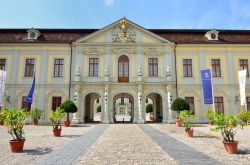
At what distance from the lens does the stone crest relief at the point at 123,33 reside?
25156 mm

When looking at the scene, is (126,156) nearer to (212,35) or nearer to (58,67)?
(58,67)

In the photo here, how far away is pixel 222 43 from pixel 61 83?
18.7 metres

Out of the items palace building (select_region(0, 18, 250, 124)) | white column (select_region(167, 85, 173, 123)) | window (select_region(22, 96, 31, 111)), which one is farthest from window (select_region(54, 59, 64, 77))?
white column (select_region(167, 85, 173, 123))

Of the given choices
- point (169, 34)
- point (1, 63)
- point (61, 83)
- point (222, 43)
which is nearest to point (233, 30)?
point (222, 43)

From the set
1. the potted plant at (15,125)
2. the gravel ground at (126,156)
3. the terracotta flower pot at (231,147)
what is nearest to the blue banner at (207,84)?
the terracotta flower pot at (231,147)

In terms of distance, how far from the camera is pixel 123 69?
24812 mm

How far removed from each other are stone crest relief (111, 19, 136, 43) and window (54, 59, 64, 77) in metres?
6.49

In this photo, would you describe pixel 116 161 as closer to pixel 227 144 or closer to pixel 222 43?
pixel 227 144

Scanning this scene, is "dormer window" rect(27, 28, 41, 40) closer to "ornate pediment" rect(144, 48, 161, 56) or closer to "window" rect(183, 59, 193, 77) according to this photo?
"ornate pediment" rect(144, 48, 161, 56)

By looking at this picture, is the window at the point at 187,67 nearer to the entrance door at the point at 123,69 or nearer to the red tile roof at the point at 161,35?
the red tile roof at the point at 161,35

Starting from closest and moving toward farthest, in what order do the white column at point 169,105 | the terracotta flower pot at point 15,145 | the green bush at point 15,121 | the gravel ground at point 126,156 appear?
the gravel ground at point 126,156 → the terracotta flower pot at point 15,145 → the green bush at point 15,121 → the white column at point 169,105

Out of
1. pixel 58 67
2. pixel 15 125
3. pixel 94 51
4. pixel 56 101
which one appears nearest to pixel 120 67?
pixel 94 51

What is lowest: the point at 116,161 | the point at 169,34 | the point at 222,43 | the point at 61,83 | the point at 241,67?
the point at 116,161

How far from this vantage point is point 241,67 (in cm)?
2520
